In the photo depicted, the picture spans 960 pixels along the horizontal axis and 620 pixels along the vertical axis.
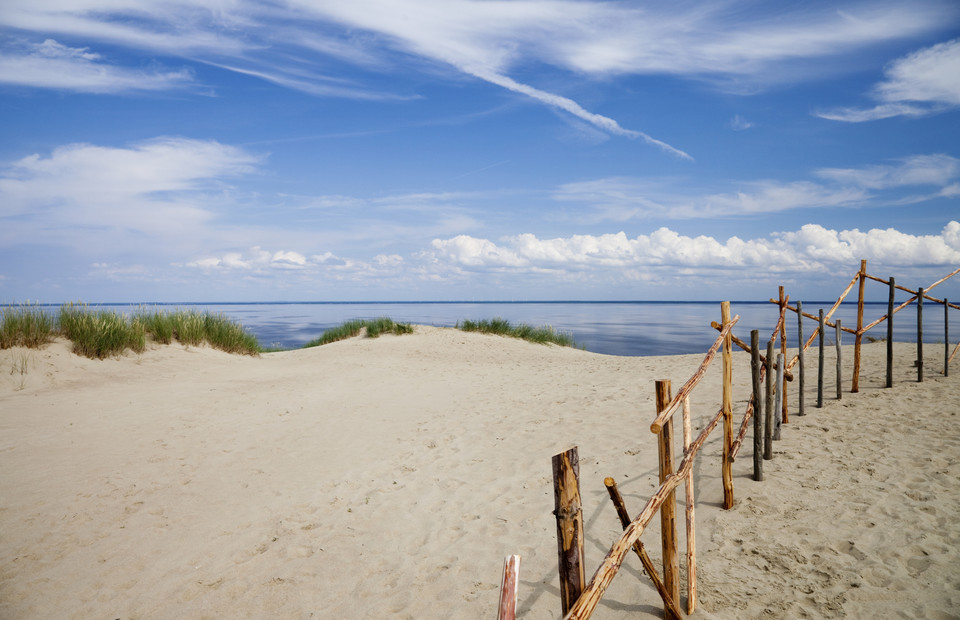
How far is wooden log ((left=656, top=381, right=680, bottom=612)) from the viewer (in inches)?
127

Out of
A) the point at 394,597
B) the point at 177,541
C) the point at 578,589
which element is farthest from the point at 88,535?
Answer: the point at 578,589

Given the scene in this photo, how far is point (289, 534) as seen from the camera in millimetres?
4766

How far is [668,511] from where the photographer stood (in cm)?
336

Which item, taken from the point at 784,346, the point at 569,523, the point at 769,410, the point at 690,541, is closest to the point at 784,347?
the point at 784,346

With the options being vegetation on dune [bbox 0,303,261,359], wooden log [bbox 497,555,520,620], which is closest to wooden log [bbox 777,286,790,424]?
wooden log [bbox 497,555,520,620]

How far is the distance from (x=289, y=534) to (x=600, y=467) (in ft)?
11.4

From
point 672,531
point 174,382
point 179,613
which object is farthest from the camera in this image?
point 174,382

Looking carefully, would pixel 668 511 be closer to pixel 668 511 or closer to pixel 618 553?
pixel 668 511

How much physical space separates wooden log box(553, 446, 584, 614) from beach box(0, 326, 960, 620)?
4.25 feet

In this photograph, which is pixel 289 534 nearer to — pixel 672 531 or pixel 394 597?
pixel 394 597

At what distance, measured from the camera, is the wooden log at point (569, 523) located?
8.00 feet

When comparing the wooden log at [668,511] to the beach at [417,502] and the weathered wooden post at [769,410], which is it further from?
the weathered wooden post at [769,410]

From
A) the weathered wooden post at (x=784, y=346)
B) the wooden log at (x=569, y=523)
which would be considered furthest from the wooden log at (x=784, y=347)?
the wooden log at (x=569, y=523)

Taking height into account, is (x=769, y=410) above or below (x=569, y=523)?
below
